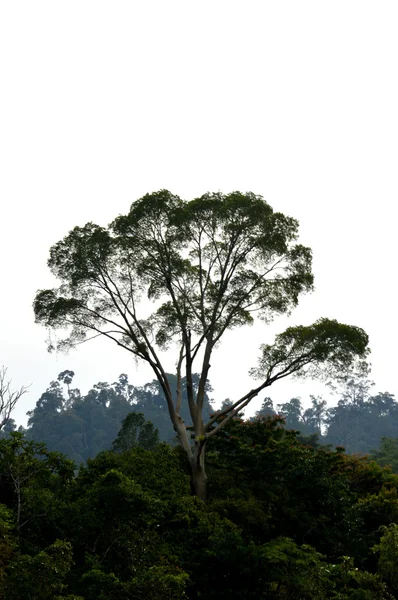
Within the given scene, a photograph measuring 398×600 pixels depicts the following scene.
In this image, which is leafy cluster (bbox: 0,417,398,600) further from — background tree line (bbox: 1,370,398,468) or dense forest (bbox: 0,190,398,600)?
background tree line (bbox: 1,370,398,468)

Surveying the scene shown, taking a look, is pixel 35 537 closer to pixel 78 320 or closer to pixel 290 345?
pixel 78 320

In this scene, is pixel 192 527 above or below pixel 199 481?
below

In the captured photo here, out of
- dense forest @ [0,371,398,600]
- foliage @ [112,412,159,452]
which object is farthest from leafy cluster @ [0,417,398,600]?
foliage @ [112,412,159,452]

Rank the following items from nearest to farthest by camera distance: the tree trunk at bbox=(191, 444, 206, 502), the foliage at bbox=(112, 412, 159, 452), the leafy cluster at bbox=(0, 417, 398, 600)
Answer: the leafy cluster at bbox=(0, 417, 398, 600) → the tree trunk at bbox=(191, 444, 206, 502) → the foliage at bbox=(112, 412, 159, 452)

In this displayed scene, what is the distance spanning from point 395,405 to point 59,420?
199ft

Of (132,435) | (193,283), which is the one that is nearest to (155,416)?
(132,435)

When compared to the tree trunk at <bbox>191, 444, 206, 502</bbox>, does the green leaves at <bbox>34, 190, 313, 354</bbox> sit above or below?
above

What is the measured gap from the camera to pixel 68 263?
16.4 metres

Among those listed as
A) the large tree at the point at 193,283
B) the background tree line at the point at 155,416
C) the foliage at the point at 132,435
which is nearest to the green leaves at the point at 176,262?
the large tree at the point at 193,283

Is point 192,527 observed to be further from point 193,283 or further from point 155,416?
point 155,416

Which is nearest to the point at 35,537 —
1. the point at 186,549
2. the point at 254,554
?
the point at 186,549

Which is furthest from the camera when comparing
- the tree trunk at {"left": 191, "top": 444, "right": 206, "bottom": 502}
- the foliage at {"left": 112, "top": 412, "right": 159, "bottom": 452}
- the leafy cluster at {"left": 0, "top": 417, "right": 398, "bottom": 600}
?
the foliage at {"left": 112, "top": 412, "right": 159, "bottom": 452}

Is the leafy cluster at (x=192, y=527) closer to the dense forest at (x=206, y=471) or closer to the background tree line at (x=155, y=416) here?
the dense forest at (x=206, y=471)

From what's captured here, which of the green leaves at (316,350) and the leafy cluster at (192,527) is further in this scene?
the green leaves at (316,350)
